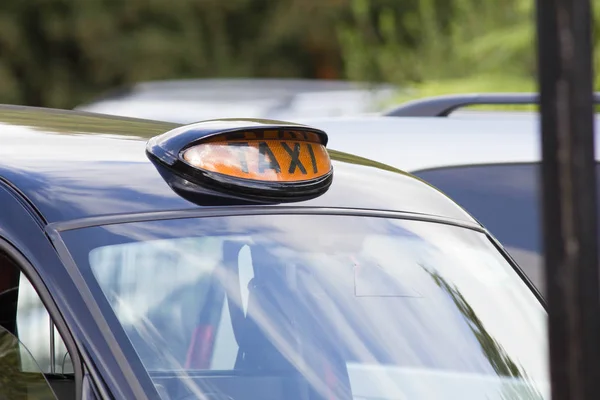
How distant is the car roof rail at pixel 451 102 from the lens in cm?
371

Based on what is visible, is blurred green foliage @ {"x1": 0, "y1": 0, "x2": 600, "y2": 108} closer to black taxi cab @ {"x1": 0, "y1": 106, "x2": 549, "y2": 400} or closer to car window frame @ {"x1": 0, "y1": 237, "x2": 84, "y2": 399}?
black taxi cab @ {"x1": 0, "y1": 106, "x2": 549, "y2": 400}

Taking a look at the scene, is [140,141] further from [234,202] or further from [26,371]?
[26,371]

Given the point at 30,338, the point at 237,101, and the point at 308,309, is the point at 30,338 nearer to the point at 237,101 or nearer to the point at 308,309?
the point at 308,309

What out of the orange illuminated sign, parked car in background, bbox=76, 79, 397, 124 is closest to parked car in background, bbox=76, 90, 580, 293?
the orange illuminated sign

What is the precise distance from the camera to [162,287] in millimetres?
1820

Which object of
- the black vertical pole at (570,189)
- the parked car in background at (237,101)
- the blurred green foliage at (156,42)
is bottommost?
the black vertical pole at (570,189)

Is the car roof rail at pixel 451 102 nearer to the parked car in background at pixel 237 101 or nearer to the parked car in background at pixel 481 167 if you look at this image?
the parked car in background at pixel 481 167

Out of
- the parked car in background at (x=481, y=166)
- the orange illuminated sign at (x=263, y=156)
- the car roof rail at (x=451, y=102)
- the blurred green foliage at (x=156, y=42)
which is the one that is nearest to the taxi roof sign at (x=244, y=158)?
the orange illuminated sign at (x=263, y=156)

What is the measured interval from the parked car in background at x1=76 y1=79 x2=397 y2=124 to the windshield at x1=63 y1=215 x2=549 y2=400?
4453 mm

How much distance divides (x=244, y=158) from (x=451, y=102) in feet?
6.76

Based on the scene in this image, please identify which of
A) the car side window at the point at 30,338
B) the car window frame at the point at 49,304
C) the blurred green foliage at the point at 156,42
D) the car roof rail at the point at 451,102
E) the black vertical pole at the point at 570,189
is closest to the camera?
the black vertical pole at the point at 570,189

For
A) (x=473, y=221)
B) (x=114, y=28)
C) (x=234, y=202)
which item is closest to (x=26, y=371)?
(x=234, y=202)

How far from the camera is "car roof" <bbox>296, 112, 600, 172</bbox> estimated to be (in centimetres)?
331

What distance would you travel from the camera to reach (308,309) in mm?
1936
